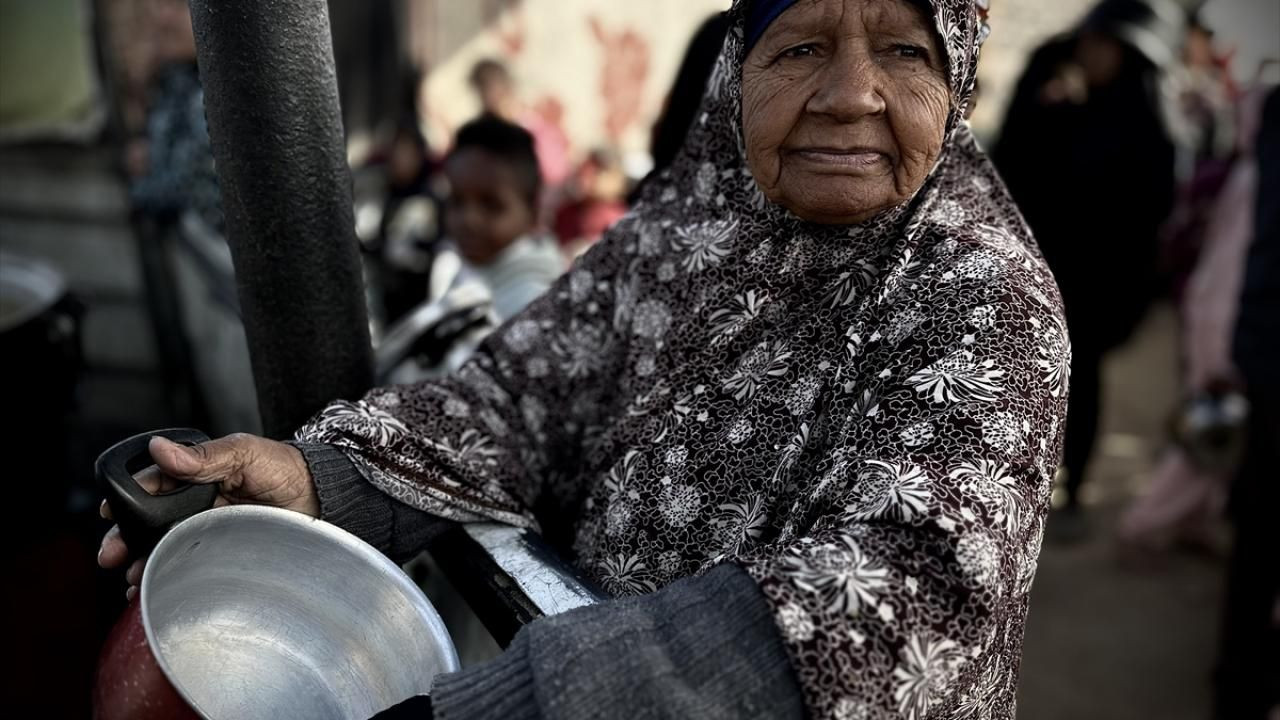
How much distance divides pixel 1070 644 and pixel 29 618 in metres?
3.40

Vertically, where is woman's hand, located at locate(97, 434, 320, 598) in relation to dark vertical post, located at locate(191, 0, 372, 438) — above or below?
below

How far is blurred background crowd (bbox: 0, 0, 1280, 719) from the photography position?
2.62 metres

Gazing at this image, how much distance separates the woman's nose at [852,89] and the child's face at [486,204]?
2.22 m

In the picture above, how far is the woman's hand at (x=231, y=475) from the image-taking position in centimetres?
123

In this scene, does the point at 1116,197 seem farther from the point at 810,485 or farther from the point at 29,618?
the point at 29,618

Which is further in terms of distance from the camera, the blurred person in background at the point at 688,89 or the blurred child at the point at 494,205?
the blurred child at the point at 494,205

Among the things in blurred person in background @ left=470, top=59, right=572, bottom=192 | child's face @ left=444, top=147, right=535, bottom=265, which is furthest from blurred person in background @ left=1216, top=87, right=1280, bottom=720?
blurred person in background @ left=470, top=59, right=572, bottom=192

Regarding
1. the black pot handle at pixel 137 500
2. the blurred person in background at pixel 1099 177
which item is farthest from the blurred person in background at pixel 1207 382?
the black pot handle at pixel 137 500

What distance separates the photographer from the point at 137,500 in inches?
45.5

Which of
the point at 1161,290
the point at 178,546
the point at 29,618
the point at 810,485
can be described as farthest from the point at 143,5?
the point at 1161,290

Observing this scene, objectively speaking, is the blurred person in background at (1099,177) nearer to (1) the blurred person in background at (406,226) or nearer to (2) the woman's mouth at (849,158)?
(1) the blurred person in background at (406,226)

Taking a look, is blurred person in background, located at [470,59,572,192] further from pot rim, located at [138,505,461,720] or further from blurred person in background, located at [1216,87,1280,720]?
pot rim, located at [138,505,461,720]

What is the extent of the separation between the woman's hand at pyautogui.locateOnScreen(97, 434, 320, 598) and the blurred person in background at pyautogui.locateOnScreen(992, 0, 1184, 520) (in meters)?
3.54

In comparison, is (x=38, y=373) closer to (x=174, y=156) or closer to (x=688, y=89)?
(x=688, y=89)
